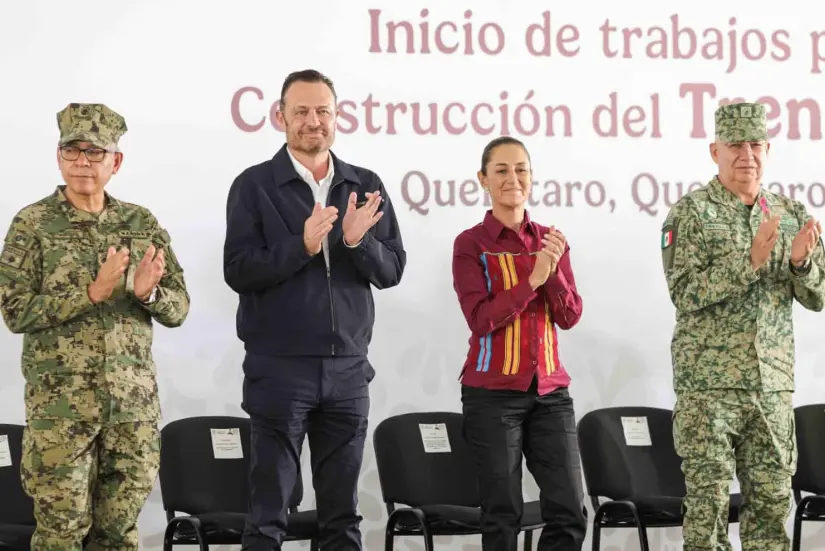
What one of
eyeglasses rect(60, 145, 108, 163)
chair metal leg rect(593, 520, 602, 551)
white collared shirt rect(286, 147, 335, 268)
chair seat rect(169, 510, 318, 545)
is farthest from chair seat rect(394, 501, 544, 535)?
eyeglasses rect(60, 145, 108, 163)

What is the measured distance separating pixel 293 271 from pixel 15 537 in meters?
1.31

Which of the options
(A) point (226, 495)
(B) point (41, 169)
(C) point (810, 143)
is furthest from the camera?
(C) point (810, 143)

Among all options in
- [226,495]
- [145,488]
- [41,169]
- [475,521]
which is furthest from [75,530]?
[41,169]

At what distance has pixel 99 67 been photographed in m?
4.48

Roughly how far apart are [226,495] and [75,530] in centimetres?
97

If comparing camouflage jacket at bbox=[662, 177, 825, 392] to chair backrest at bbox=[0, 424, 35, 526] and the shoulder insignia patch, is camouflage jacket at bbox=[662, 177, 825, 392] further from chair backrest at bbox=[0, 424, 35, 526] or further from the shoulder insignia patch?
chair backrest at bbox=[0, 424, 35, 526]

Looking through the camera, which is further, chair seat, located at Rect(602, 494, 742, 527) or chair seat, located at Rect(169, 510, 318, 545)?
chair seat, located at Rect(602, 494, 742, 527)

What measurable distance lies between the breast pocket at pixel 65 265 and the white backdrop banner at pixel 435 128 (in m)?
1.21

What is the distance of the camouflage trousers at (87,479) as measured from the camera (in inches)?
124

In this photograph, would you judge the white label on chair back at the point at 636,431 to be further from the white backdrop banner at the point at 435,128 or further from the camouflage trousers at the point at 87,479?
the camouflage trousers at the point at 87,479

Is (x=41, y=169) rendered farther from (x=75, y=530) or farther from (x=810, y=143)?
(x=810, y=143)

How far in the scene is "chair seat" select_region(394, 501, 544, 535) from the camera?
398 centimetres

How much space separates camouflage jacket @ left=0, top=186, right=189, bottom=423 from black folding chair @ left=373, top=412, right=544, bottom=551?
44.9 inches

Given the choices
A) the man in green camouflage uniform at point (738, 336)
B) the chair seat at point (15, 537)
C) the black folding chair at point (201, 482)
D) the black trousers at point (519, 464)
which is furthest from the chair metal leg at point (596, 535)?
the chair seat at point (15, 537)
